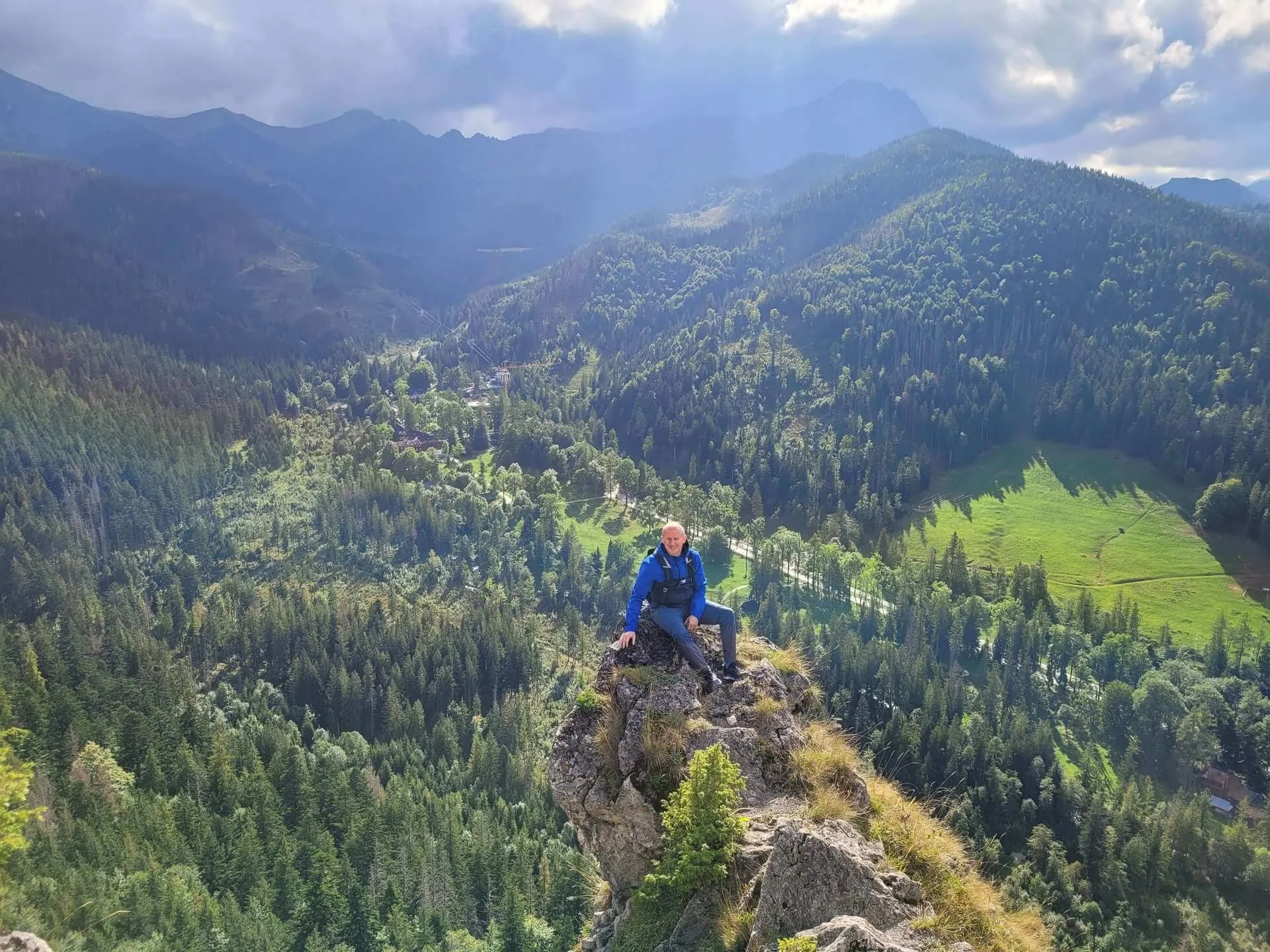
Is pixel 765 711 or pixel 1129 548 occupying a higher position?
pixel 765 711

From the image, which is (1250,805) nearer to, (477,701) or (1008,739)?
(1008,739)

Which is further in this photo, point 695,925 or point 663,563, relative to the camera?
point 663,563

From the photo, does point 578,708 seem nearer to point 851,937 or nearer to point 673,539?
point 673,539

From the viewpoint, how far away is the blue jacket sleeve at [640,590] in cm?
1983

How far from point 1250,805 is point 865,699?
53880mm

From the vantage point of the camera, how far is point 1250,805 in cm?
10156

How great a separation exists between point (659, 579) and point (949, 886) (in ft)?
32.7

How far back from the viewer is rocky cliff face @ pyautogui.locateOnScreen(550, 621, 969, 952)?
1383cm

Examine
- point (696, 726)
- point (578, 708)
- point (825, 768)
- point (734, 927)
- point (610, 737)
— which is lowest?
point (734, 927)

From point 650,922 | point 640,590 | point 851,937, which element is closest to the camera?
point 851,937

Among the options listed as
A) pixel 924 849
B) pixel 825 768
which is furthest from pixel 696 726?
pixel 924 849

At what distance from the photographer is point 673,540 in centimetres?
1994

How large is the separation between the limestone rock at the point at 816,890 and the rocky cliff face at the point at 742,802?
22 millimetres

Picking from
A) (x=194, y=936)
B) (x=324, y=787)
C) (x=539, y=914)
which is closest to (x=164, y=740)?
(x=324, y=787)
